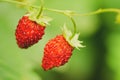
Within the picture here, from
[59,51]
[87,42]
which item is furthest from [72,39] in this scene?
[87,42]

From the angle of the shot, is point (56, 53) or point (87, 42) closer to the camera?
point (56, 53)

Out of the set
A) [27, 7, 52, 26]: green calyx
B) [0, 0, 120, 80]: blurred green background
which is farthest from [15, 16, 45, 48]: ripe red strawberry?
[0, 0, 120, 80]: blurred green background

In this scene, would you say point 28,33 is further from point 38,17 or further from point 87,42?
point 87,42

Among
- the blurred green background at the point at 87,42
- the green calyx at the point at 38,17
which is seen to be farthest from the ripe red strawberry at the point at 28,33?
the blurred green background at the point at 87,42

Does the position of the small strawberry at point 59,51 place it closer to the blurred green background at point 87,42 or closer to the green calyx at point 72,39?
the green calyx at point 72,39

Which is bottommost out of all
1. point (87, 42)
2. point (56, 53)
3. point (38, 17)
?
point (87, 42)

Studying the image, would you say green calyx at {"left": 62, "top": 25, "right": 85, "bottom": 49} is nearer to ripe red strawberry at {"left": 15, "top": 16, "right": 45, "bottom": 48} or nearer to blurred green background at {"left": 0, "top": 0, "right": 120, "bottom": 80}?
ripe red strawberry at {"left": 15, "top": 16, "right": 45, "bottom": 48}

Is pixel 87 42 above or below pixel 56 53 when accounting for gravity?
below
